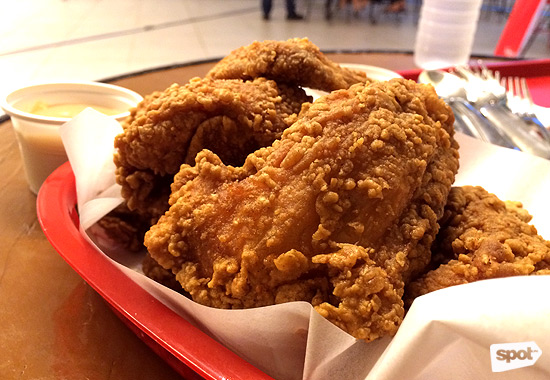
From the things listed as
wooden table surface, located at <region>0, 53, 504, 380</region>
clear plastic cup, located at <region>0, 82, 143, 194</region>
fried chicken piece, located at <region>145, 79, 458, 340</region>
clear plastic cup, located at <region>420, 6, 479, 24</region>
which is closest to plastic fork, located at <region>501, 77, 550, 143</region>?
fried chicken piece, located at <region>145, 79, 458, 340</region>

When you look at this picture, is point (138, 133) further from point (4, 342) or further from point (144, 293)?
point (4, 342)

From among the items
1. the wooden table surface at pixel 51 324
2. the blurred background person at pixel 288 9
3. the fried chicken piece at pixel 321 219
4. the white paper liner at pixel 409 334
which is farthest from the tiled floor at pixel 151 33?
the white paper liner at pixel 409 334

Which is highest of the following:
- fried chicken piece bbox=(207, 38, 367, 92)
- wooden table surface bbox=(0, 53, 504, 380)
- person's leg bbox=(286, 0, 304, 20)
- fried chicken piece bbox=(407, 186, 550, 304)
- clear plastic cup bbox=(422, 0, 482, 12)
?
fried chicken piece bbox=(207, 38, 367, 92)

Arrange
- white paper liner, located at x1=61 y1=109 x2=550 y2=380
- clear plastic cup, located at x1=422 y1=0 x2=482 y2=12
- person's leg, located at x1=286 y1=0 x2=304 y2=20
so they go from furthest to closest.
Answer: person's leg, located at x1=286 y1=0 x2=304 y2=20
clear plastic cup, located at x1=422 y1=0 x2=482 y2=12
white paper liner, located at x1=61 y1=109 x2=550 y2=380

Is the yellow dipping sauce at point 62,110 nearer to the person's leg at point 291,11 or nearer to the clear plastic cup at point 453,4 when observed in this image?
the clear plastic cup at point 453,4

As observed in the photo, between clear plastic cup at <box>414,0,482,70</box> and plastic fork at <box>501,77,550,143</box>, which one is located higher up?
plastic fork at <box>501,77,550,143</box>

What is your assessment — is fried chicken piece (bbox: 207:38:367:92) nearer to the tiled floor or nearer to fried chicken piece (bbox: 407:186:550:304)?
fried chicken piece (bbox: 407:186:550:304)

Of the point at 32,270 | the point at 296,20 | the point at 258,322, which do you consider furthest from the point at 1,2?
the point at 258,322
